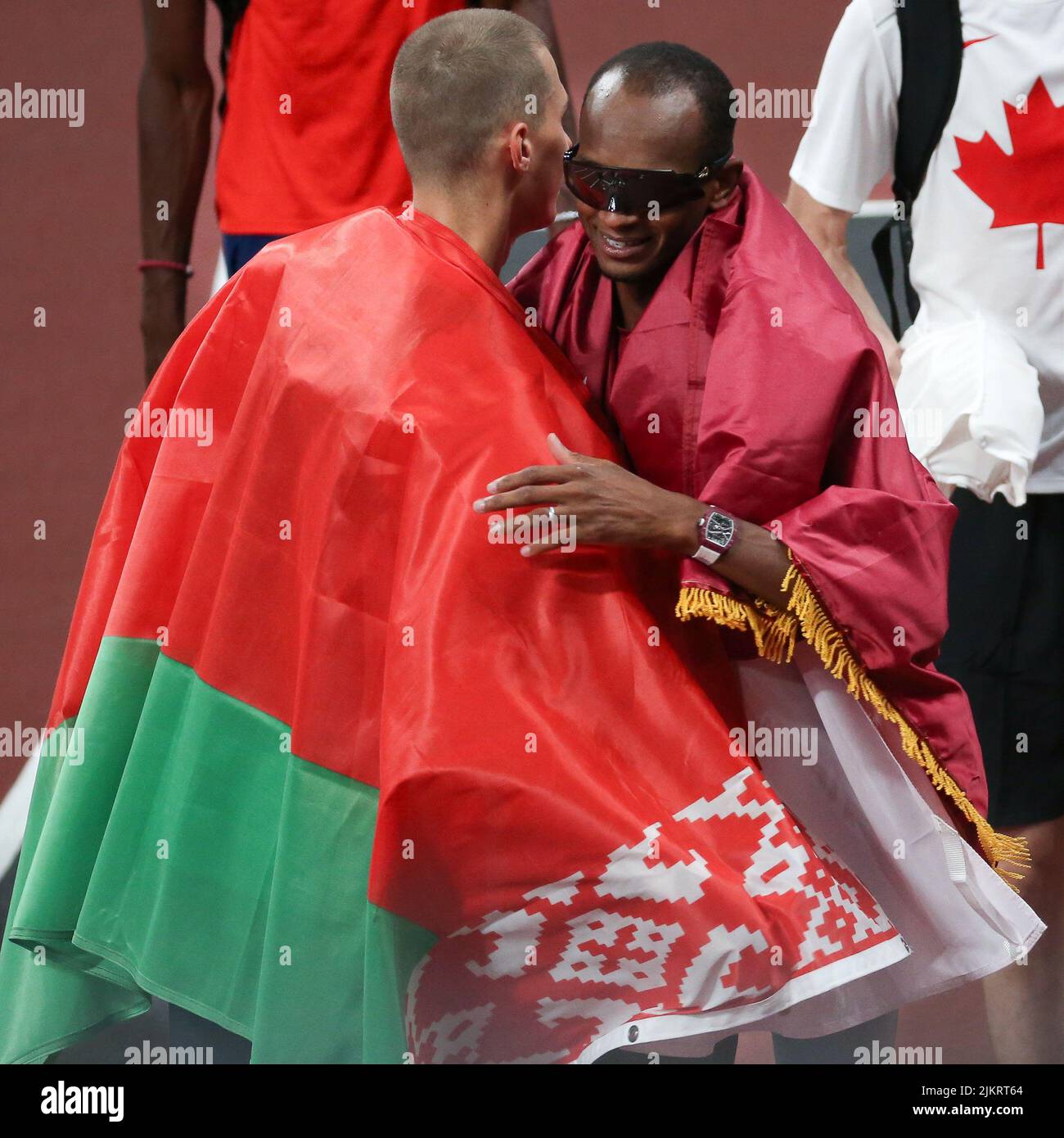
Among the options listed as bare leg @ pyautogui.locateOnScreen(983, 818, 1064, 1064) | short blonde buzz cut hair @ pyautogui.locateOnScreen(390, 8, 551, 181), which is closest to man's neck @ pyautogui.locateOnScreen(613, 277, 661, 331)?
short blonde buzz cut hair @ pyautogui.locateOnScreen(390, 8, 551, 181)

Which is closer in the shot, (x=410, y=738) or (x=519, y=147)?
(x=410, y=738)

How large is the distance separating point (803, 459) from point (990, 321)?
2.83 ft

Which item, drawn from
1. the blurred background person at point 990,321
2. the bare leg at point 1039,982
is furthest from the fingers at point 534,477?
the bare leg at point 1039,982

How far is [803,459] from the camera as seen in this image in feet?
6.75

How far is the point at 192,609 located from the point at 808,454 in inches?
32.2

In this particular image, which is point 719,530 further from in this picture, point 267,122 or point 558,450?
point 267,122

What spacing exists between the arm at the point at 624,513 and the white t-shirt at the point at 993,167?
0.95 meters

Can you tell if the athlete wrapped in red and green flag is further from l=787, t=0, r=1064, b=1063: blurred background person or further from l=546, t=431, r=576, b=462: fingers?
l=787, t=0, r=1064, b=1063: blurred background person

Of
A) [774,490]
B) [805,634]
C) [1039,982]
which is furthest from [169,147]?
[1039,982]

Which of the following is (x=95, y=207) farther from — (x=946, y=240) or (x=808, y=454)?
(x=808, y=454)

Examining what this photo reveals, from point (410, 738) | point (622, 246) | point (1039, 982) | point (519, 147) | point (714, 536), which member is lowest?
point (1039, 982)

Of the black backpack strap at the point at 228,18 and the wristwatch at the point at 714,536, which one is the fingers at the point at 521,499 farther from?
the black backpack strap at the point at 228,18

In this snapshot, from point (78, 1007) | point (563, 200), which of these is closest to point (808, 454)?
point (563, 200)

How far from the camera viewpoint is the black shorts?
9.46 feet
